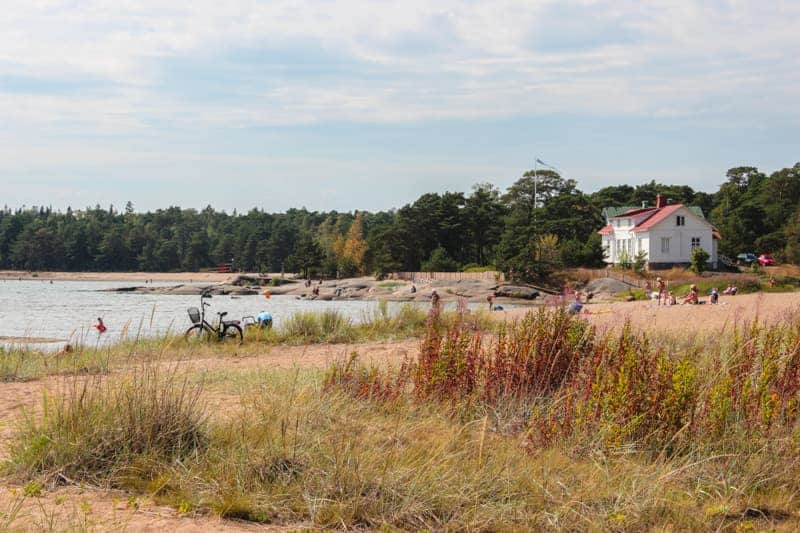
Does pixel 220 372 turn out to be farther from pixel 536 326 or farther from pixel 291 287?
pixel 291 287

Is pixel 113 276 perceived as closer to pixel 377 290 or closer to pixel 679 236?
pixel 377 290

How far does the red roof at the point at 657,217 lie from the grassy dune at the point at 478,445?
57559 millimetres

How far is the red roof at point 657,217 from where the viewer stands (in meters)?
63.4

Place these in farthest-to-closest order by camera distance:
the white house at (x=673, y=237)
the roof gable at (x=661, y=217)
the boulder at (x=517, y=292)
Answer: the white house at (x=673, y=237) → the roof gable at (x=661, y=217) → the boulder at (x=517, y=292)

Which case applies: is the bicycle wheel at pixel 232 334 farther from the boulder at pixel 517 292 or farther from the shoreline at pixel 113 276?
the shoreline at pixel 113 276

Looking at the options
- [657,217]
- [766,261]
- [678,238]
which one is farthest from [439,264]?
[766,261]

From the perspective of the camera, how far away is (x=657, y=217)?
64438 millimetres

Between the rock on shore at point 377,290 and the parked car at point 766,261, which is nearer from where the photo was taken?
the rock on shore at point 377,290

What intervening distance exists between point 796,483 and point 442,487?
2867 mm

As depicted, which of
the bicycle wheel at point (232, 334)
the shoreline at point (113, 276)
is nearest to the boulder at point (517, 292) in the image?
the bicycle wheel at point (232, 334)

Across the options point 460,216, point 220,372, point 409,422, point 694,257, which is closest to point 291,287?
point 460,216

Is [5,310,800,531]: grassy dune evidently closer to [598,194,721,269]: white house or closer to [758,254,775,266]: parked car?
[598,194,721,269]: white house

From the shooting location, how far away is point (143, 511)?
5.44 m

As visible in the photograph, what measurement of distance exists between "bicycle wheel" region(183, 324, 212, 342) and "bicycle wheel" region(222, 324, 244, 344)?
37 centimetres
